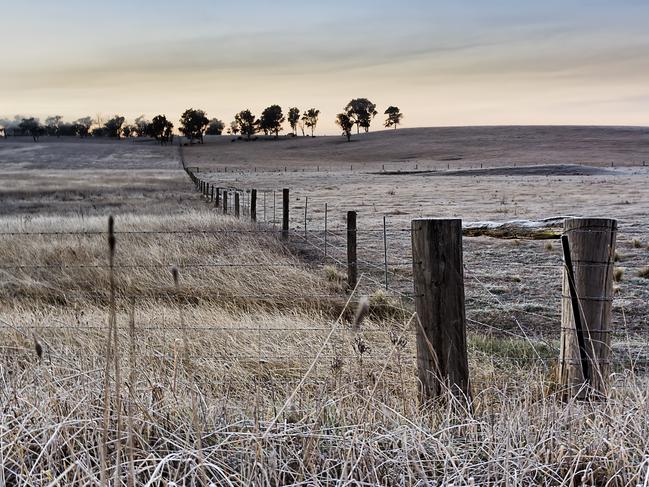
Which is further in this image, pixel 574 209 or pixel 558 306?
pixel 574 209

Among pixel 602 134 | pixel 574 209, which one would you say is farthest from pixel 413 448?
pixel 602 134

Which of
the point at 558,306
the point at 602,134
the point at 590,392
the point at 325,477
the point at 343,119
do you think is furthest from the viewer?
the point at 343,119

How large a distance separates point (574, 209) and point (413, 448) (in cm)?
2479

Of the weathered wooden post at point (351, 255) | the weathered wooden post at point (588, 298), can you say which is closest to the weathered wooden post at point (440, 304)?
the weathered wooden post at point (588, 298)

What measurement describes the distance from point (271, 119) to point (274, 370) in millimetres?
149721

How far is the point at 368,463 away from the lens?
3.31 m

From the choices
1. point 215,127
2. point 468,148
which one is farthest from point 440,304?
point 215,127

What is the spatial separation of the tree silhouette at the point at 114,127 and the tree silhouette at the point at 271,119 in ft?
162

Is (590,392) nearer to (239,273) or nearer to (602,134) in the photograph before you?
(239,273)

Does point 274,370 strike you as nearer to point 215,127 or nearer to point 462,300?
point 462,300

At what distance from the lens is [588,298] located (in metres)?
4.44

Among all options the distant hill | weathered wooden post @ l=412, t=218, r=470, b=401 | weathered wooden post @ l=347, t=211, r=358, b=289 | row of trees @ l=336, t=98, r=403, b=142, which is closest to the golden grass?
weathered wooden post @ l=412, t=218, r=470, b=401

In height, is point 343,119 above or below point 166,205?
above

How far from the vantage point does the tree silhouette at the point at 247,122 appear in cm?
15234
